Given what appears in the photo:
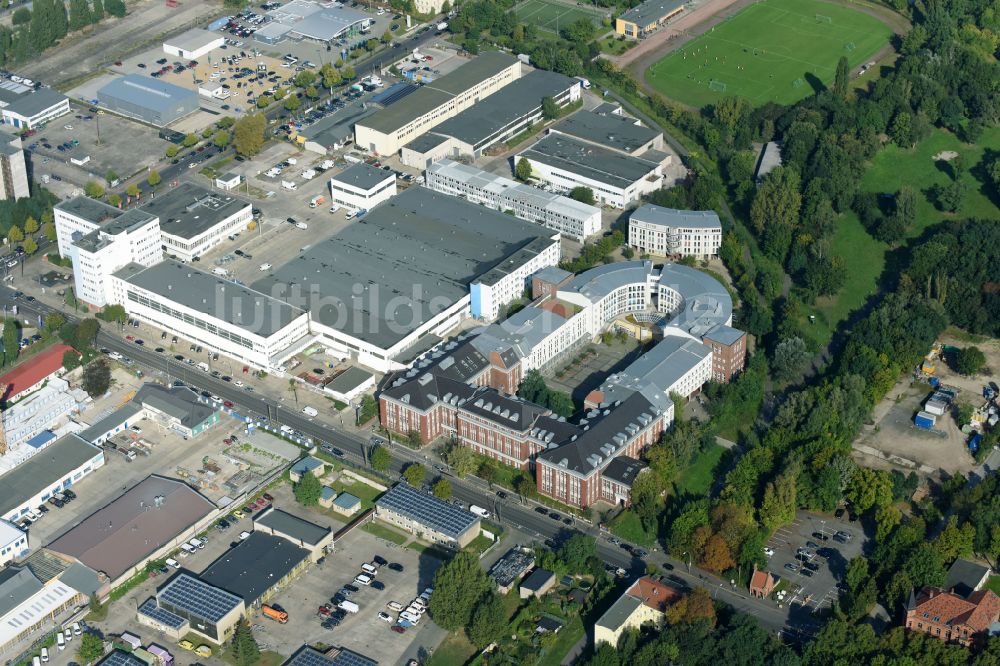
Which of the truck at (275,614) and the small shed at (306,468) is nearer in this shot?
the truck at (275,614)

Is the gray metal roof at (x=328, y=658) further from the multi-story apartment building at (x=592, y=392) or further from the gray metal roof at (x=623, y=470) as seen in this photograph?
the gray metal roof at (x=623, y=470)

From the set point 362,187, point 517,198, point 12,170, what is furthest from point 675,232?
point 12,170

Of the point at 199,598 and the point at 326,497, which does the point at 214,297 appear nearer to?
the point at 326,497

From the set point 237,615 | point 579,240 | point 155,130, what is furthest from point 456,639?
point 155,130

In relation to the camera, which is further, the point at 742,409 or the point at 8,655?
the point at 742,409

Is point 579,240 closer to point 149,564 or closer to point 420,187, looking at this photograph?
point 420,187

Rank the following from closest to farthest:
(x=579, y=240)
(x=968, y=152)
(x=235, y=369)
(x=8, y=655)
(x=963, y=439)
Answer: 1. (x=8, y=655)
2. (x=963, y=439)
3. (x=235, y=369)
4. (x=579, y=240)
5. (x=968, y=152)

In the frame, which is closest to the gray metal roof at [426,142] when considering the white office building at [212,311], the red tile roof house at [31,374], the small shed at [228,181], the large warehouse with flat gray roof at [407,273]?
the large warehouse with flat gray roof at [407,273]
